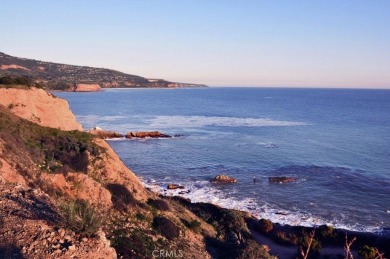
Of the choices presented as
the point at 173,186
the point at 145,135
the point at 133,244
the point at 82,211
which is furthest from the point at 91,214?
the point at 145,135

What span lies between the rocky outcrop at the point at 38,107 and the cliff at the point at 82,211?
0.11 meters

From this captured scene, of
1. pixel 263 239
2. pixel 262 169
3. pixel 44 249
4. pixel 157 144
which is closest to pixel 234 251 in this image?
pixel 263 239

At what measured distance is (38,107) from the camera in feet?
96.5

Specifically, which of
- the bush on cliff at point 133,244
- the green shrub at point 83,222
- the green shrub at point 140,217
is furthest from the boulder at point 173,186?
the green shrub at point 83,222

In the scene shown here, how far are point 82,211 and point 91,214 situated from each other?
1.13 metres

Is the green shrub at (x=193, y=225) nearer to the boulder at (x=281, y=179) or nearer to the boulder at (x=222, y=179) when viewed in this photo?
the boulder at (x=222, y=179)

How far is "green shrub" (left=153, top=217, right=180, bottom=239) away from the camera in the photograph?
687 inches

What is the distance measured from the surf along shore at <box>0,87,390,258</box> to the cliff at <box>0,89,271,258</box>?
0.11 feet

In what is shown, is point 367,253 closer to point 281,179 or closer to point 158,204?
point 158,204

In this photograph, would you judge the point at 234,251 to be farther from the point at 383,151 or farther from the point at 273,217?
the point at 383,151

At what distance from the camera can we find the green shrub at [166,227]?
1745 cm

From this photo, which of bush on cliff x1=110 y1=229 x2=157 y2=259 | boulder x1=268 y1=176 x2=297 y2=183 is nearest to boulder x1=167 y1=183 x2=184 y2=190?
boulder x1=268 y1=176 x2=297 y2=183

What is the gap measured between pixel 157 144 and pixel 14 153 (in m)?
41.8

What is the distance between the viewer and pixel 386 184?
3925 cm
